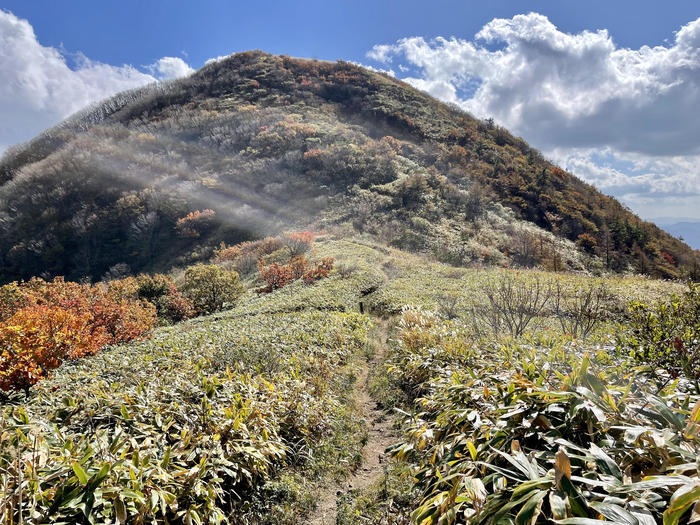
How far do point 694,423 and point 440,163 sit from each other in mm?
41675

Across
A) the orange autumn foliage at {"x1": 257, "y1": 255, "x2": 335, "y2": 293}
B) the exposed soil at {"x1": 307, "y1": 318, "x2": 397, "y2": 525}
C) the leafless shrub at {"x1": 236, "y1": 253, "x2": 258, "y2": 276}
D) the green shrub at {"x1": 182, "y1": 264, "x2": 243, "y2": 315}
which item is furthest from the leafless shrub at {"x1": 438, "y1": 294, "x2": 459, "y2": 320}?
the leafless shrub at {"x1": 236, "y1": 253, "x2": 258, "y2": 276}

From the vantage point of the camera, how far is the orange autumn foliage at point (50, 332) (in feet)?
18.3

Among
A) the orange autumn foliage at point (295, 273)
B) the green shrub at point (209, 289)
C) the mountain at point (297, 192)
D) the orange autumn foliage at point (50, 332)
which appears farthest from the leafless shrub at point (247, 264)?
the orange autumn foliage at point (50, 332)

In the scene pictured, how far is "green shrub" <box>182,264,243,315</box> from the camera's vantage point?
14970 millimetres

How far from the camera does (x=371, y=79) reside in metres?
57.2

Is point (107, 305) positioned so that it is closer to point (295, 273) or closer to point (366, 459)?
point (295, 273)

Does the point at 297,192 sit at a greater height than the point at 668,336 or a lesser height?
greater

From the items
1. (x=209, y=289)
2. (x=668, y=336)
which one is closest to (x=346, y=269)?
(x=209, y=289)

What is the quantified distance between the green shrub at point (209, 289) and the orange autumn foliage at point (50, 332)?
3586 mm

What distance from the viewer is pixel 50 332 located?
21.3 feet

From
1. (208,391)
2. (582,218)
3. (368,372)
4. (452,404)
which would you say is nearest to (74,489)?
(208,391)

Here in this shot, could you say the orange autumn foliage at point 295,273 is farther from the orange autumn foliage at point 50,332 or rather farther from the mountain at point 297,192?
the mountain at point 297,192

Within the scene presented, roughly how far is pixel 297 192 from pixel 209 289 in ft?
75.0

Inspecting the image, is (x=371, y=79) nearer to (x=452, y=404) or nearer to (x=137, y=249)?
(x=137, y=249)
